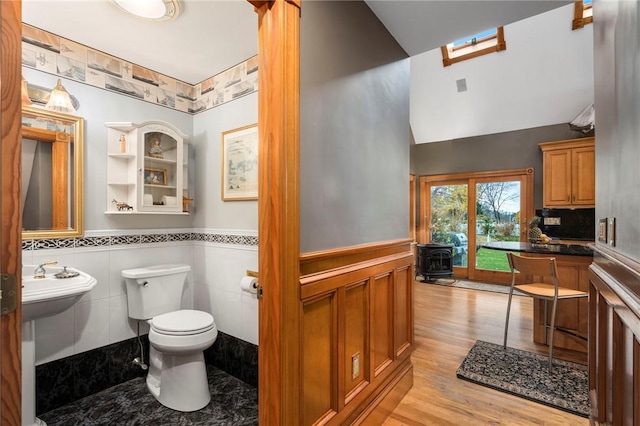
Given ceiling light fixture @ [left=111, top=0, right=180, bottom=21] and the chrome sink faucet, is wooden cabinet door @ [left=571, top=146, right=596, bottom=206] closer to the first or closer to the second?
ceiling light fixture @ [left=111, top=0, right=180, bottom=21]

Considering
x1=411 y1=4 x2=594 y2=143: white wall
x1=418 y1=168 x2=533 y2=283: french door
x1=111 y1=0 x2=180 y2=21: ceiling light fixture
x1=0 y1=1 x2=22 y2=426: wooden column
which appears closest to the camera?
x1=0 y1=1 x2=22 y2=426: wooden column

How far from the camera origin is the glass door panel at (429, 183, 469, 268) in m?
6.06

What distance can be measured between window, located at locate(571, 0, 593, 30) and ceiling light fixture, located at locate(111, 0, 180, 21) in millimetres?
4928

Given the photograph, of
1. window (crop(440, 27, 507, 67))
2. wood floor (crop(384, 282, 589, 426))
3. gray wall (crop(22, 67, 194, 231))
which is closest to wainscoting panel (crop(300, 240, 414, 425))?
wood floor (crop(384, 282, 589, 426))

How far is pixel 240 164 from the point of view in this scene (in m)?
2.43

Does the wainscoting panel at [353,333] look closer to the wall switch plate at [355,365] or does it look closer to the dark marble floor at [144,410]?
the wall switch plate at [355,365]

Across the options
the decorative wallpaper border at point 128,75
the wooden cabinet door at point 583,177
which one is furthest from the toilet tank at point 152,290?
the wooden cabinet door at point 583,177

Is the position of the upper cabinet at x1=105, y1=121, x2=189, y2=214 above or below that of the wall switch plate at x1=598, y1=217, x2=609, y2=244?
above

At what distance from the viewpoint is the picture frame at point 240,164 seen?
2.34m

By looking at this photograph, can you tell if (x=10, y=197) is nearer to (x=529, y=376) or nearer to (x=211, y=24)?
(x=211, y=24)

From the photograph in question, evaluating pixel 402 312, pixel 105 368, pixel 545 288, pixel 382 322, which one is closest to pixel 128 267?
pixel 105 368

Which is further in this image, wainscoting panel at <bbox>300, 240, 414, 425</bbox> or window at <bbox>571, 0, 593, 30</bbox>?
window at <bbox>571, 0, 593, 30</bbox>

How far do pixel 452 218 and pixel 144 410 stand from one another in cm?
587

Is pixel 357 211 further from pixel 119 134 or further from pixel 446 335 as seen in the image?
pixel 446 335
